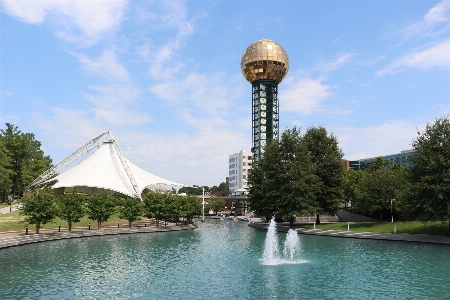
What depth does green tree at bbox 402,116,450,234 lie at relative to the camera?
139 ft

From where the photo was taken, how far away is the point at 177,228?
6800 centimetres

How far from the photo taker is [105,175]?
9181 cm

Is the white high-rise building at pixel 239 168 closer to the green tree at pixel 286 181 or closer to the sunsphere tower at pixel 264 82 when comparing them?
the sunsphere tower at pixel 264 82

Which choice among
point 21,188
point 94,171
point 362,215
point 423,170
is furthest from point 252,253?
point 21,188

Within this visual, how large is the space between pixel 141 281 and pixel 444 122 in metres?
40.0

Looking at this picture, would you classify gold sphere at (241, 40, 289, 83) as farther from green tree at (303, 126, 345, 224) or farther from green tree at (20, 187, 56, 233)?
green tree at (20, 187, 56, 233)

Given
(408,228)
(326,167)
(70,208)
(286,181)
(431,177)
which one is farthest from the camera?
(326,167)

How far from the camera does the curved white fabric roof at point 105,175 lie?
86.4 m

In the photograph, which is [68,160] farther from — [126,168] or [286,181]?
[286,181]

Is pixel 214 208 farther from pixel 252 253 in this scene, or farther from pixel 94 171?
pixel 252 253

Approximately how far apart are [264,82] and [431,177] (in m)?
81.5

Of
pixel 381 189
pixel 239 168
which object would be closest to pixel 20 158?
pixel 381 189

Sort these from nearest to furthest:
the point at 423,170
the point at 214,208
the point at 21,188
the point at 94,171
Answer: the point at 423,170 < the point at 94,171 < the point at 21,188 < the point at 214,208

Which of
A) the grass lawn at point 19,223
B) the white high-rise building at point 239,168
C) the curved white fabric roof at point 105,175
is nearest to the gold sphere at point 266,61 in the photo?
the curved white fabric roof at point 105,175
